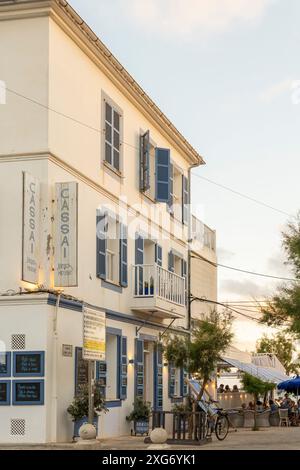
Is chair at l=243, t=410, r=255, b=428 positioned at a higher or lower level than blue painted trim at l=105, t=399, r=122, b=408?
lower

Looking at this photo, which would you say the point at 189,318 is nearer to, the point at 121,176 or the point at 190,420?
the point at 121,176

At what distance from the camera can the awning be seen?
36.7 meters

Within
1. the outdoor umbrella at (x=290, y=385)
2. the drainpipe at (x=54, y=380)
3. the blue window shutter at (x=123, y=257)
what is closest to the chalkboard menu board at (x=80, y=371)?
the drainpipe at (x=54, y=380)

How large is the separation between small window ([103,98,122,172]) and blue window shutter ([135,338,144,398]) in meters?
5.28

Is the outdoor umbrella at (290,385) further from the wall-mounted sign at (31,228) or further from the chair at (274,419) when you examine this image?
the wall-mounted sign at (31,228)

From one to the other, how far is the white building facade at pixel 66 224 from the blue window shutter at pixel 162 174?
0.83m

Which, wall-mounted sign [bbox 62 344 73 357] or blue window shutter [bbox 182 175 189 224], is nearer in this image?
wall-mounted sign [bbox 62 344 73 357]

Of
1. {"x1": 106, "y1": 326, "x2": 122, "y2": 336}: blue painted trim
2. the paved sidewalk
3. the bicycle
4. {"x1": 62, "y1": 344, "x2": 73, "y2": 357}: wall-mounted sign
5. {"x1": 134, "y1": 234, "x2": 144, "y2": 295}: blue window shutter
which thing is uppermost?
{"x1": 134, "y1": 234, "x2": 144, "y2": 295}: blue window shutter

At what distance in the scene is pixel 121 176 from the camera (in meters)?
26.4

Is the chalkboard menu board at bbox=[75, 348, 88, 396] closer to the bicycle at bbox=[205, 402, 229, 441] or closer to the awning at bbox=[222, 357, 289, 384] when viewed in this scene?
the bicycle at bbox=[205, 402, 229, 441]

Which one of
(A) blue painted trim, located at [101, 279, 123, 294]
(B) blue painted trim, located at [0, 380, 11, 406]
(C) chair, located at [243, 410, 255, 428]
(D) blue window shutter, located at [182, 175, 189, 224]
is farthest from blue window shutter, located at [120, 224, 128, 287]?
(C) chair, located at [243, 410, 255, 428]

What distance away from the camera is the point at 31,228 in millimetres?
20922

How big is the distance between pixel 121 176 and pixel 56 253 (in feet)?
18.7
